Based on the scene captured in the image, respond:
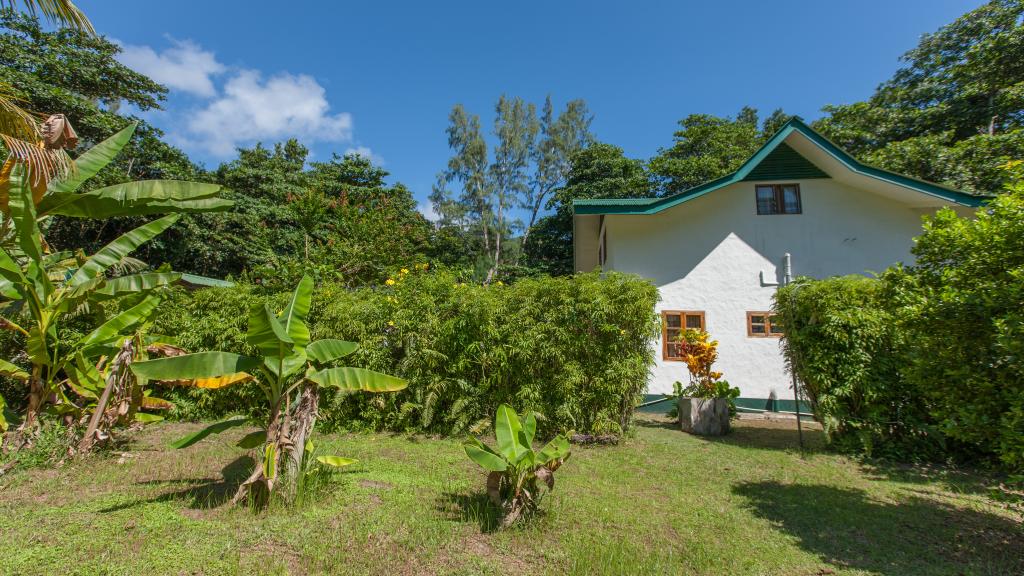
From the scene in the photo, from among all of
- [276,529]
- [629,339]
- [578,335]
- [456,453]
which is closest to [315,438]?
[456,453]

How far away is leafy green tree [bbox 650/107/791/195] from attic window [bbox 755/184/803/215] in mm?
11730

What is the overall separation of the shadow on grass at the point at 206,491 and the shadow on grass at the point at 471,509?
1921mm

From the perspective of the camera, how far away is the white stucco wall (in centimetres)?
1086

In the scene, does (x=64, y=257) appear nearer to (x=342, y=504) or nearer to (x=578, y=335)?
(x=342, y=504)

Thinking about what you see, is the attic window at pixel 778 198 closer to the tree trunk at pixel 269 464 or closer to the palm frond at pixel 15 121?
the tree trunk at pixel 269 464

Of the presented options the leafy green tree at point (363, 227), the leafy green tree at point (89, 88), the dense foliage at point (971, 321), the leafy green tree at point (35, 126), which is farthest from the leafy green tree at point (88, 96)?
the dense foliage at point (971, 321)

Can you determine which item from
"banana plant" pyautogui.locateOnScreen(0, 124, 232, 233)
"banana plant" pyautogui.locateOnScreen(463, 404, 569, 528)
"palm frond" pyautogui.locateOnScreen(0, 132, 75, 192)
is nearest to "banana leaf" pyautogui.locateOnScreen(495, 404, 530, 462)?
"banana plant" pyautogui.locateOnScreen(463, 404, 569, 528)

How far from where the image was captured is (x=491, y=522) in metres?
3.68

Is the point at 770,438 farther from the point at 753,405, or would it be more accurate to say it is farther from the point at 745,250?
the point at 745,250

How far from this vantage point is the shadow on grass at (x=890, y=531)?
10.8 ft

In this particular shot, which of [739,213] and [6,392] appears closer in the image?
[6,392]

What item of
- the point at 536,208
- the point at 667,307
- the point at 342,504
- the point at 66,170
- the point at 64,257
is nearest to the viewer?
the point at 342,504

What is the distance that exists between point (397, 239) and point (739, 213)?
1340cm

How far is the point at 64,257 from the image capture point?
8.19 metres
